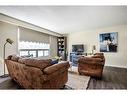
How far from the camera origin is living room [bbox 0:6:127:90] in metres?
3.01

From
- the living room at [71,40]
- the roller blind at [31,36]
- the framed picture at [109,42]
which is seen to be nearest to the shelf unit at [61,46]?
the living room at [71,40]

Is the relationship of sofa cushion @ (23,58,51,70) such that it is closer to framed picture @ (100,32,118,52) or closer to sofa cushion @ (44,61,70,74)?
sofa cushion @ (44,61,70,74)

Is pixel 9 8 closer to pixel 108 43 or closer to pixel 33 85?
pixel 33 85

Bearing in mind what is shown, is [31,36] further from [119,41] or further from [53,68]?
[119,41]

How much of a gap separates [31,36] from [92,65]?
3351 millimetres

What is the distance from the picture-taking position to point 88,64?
3.78 meters

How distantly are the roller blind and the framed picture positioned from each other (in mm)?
3378

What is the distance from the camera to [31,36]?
5363mm

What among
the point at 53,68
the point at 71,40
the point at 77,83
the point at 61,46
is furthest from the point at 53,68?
the point at 61,46

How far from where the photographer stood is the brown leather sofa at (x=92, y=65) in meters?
3.60

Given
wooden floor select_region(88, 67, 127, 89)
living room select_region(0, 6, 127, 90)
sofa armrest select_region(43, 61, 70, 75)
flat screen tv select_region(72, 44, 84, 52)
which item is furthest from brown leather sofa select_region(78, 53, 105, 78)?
flat screen tv select_region(72, 44, 84, 52)
